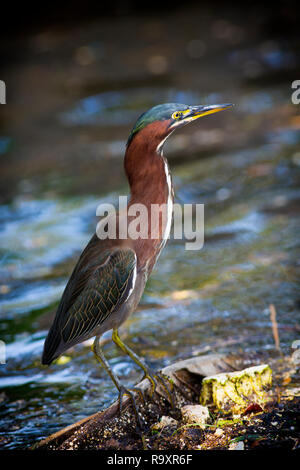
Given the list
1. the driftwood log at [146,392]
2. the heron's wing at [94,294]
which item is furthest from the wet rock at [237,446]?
the heron's wing at [94,294]

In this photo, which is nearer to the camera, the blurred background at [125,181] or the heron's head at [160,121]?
the heron's head at [160,121]

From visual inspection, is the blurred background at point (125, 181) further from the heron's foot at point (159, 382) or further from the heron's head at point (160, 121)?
the heron's head at point (160, 121)

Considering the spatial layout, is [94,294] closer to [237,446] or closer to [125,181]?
[237,446]

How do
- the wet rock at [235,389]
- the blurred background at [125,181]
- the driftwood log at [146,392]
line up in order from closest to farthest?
1. the driftwood log at [146,392]
2. the wet rock at [235,389]
3. the blurred background at [125,181]

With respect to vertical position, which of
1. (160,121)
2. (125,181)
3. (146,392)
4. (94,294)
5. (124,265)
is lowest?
(146,392)

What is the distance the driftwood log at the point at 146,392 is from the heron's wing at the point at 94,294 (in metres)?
0.41

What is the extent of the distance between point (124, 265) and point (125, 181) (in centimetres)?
429

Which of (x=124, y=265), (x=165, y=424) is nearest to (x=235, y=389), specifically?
(x=165, y=424)

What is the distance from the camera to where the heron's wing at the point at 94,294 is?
3275mm

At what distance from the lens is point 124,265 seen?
3.27 m

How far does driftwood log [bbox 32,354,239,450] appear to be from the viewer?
2982 millimetres

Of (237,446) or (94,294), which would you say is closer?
(237,446)
